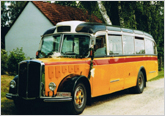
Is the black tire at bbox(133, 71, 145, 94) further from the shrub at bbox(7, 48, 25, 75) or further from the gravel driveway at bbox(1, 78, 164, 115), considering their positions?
the shrub at bbox(7, 48, 25, 75)

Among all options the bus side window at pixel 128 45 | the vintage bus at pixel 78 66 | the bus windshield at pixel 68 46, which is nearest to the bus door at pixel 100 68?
the vintage bus at pixel 78 66

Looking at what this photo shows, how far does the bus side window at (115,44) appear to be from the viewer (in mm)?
9438

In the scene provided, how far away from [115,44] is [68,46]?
7.44 feet

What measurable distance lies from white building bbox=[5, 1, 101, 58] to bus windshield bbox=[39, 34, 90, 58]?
43.9 feet

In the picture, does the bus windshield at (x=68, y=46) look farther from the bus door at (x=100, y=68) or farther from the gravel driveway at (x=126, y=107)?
the gravel driveway at (x=126, y=107)

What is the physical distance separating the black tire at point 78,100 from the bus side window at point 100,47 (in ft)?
4.80

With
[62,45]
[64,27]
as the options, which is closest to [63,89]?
[62,45]

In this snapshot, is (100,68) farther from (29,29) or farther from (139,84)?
(29,29)

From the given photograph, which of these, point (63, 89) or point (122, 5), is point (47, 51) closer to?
point (63, 89)

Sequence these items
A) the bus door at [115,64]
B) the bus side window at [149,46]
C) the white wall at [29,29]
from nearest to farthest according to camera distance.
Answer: the bus door at [115,64], the bus side window at [149,46], the white wall at [29,29]

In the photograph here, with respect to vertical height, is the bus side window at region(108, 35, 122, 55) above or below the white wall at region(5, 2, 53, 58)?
below

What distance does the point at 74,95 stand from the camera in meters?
7.18

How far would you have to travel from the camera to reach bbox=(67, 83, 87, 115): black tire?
7129 mm

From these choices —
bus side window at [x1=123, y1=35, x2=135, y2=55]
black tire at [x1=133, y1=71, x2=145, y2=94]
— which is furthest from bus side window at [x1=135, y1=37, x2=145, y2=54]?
black tire at [x1=133, y1=71, x2=145, y2=94]
